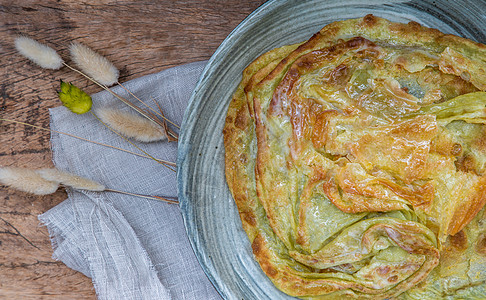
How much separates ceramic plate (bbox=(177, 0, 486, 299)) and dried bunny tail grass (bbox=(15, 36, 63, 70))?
4.72ft

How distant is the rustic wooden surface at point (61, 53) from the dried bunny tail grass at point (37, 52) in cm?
10

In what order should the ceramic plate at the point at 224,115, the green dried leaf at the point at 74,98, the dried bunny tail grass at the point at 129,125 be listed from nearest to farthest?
the ceramic plate at the point at 224,115
the green dried leaf at the point at 74,98
the dried bunny tail grass at the point at 129,125

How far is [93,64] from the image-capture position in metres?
3.23

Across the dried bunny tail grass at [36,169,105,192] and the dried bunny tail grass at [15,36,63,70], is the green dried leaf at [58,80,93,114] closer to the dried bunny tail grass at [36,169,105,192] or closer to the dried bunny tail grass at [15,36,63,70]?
the dried bunny tail grass at [15,36,63,70]

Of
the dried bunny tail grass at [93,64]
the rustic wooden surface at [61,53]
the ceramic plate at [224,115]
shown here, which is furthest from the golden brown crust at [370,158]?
the dried bunny tail grass at [93,64]

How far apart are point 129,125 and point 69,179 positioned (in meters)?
0.70

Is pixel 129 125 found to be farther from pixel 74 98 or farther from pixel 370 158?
pixel 370 158

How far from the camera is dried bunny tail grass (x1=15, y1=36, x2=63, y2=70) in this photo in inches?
128

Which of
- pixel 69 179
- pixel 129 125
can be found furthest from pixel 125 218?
pixel 129 125

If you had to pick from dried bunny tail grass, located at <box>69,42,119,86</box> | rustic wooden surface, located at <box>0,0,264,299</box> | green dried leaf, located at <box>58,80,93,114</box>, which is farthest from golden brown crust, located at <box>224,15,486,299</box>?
green dried leaf, located at <box>58,80,93,114</box>

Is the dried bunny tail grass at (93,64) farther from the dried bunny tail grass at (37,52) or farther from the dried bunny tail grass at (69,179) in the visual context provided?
the dried bunny tail grass at (69,179)

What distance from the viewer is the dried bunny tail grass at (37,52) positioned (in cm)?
324

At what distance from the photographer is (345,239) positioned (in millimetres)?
2490

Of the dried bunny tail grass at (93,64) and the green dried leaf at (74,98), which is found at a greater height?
the dried bunny tail grass at (93,64)
